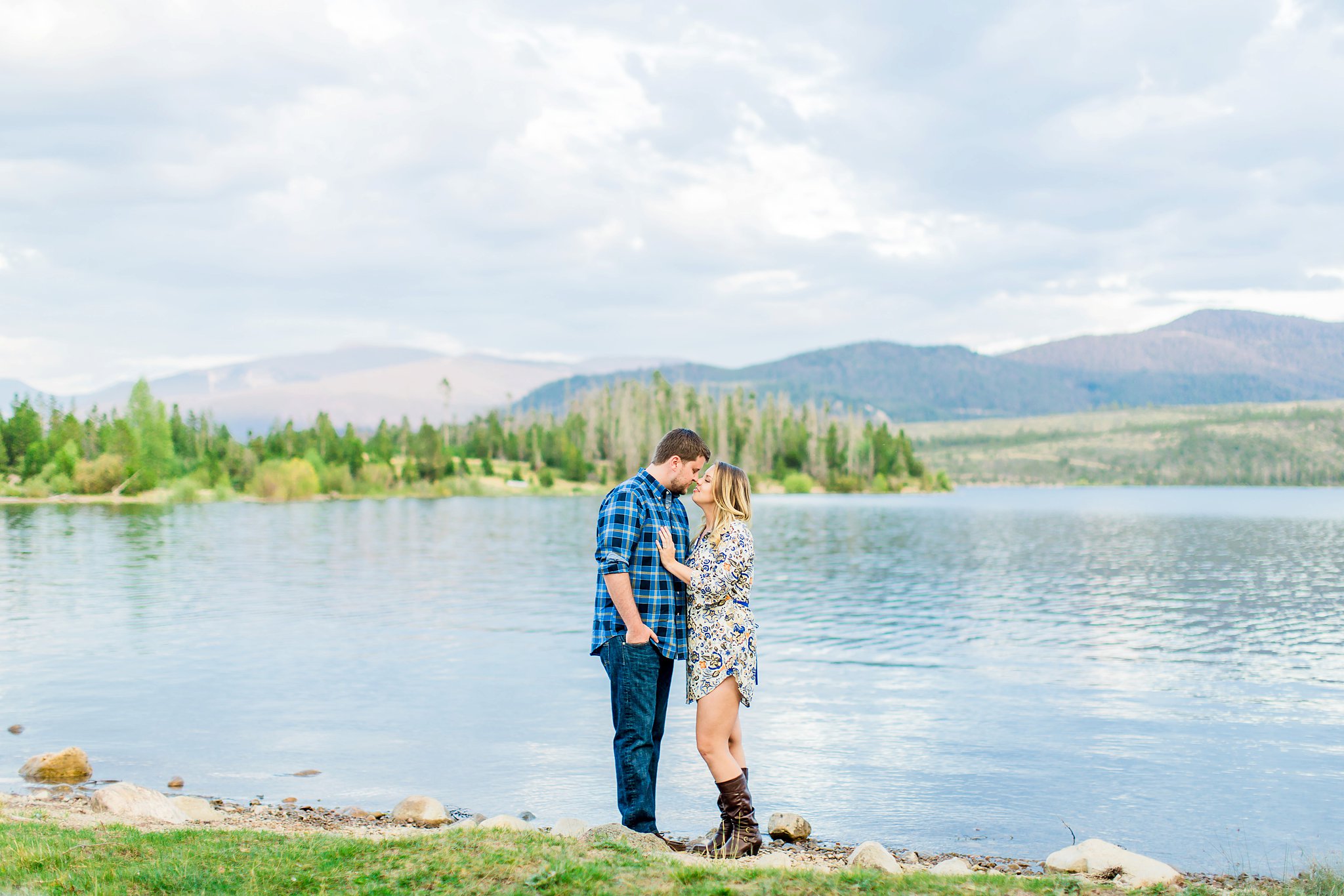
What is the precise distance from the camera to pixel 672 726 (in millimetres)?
16672

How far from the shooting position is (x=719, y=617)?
26.6 feet

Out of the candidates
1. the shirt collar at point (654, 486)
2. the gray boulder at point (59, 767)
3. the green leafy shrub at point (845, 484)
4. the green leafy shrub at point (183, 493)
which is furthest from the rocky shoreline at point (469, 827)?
the green leafy shrub at point (845, 484)

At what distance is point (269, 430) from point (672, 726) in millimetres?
153712

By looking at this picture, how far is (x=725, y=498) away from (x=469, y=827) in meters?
3.93

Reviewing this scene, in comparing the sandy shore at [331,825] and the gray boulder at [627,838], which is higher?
the gray boulder at [627,838]

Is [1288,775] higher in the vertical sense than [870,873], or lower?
lower

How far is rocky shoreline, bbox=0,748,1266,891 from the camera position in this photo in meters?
8.96

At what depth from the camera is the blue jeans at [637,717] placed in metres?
7.91

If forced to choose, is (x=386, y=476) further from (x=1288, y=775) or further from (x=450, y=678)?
(x=1288, y=775)

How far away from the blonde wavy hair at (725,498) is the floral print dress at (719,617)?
0.14 feet

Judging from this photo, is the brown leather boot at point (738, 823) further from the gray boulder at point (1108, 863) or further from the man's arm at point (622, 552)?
the gray boulder at point (1108, 863)

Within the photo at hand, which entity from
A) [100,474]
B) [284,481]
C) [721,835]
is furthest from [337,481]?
[721,835]

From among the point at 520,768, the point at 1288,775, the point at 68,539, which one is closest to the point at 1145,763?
the point at 1288,775

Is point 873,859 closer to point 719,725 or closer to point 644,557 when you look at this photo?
point 719,725
